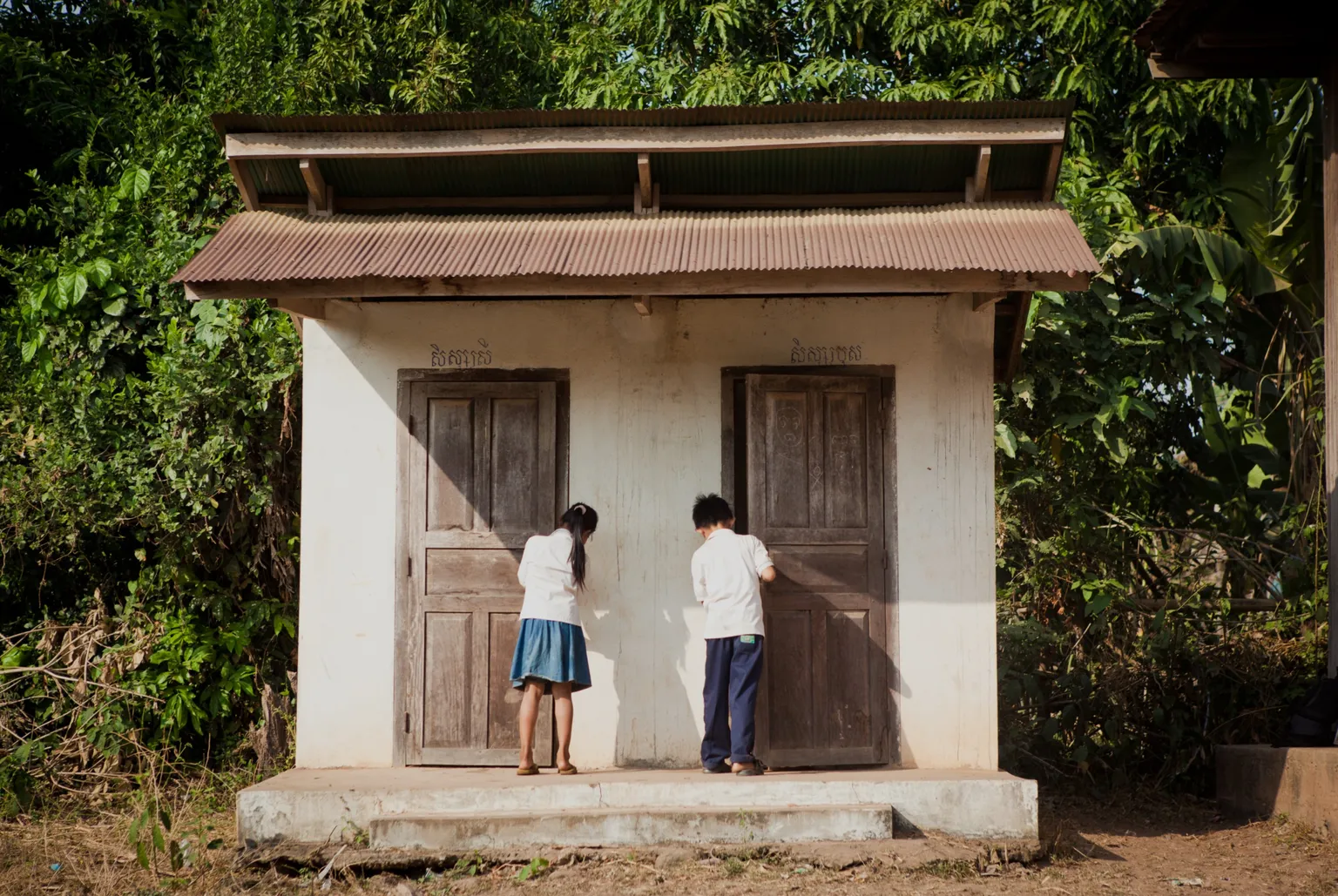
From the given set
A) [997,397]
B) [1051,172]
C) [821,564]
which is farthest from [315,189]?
[997,397]

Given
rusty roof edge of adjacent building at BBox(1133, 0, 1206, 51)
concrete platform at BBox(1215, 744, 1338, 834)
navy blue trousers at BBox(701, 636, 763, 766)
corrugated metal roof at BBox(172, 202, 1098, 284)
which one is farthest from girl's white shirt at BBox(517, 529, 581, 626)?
rusty roof edge of adjacent building at BBox(1133, 0, 1206, 51)

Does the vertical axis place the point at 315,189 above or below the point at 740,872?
above

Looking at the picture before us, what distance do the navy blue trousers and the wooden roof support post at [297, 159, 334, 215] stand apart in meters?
3.27

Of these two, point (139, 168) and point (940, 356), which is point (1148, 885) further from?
point (139, 168)

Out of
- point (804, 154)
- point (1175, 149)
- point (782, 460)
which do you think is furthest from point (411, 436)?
point (1175, 149)

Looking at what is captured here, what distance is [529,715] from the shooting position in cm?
659

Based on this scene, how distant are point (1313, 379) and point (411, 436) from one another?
725 cm

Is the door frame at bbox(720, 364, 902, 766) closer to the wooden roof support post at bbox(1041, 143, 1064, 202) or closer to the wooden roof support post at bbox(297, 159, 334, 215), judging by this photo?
the wooden roof support post at bbox(1041, 143, 1064, 202)

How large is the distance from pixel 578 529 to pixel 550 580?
32 cm

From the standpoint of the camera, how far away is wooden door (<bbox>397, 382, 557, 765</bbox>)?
703cm

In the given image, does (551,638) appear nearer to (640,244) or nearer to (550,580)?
(550,580)

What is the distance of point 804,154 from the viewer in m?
7.06

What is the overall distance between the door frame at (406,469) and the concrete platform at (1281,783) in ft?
13.5

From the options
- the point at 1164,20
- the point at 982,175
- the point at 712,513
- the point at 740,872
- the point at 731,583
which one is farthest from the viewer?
the point at 1164,20
